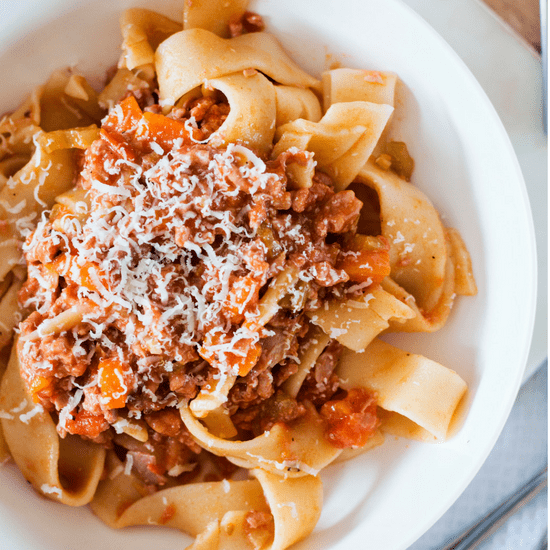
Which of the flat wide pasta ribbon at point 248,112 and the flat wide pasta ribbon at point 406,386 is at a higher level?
the flat wide pasta ribbon at point 248,112

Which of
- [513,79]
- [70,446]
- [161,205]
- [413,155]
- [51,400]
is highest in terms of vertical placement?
[513,79]

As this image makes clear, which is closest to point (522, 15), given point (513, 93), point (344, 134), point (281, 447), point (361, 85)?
point (513, 93)

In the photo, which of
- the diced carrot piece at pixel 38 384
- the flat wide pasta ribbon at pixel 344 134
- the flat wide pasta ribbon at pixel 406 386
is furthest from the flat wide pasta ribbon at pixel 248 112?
the diced carrot piece at pixel 38 384

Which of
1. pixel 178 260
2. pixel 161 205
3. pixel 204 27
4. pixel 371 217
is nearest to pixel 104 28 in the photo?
pixel 204 27

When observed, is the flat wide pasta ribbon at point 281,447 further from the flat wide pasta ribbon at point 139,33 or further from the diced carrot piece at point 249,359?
the flat wide pasta ribbon at point 139,33

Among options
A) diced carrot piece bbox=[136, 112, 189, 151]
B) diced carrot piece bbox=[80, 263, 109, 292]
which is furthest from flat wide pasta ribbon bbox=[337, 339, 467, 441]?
diced carrot piece bbox=[136, 112, 189, 151]

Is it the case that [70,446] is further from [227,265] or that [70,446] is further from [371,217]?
[371,217]
